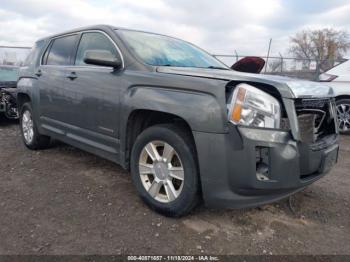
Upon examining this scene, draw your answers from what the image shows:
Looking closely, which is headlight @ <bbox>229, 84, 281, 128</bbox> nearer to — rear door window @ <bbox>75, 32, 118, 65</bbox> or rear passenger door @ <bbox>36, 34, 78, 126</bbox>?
rear door window @ <bbox>75, 32, 118, 65</bbox>

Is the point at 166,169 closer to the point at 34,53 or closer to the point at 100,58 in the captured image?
the point at 100,58

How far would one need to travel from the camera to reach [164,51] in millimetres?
3650

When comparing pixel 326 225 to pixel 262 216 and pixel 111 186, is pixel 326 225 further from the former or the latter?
pixel 111 186

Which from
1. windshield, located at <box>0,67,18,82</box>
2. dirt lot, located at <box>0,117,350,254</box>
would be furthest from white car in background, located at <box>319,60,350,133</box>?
windshield, located at <box>0,67,18,82</box>

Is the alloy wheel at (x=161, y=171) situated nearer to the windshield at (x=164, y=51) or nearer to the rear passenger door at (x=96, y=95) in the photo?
the rear passenger door at (x=96, y=95)

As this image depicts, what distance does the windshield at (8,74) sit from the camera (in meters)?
7.99

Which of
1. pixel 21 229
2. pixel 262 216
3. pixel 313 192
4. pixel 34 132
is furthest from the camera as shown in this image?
pixel 34 132

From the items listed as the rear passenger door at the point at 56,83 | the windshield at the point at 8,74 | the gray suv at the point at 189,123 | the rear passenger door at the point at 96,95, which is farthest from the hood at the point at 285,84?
the windshield at the point at 8,74

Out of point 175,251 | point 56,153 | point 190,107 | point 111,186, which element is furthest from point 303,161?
point 56,153

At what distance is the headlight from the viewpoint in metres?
2.43

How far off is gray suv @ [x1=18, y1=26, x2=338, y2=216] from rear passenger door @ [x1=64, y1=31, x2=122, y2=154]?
A: 11 mm

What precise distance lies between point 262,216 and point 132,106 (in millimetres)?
1566

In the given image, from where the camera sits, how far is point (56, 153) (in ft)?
16.8

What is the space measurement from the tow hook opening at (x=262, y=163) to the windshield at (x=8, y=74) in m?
7.22
